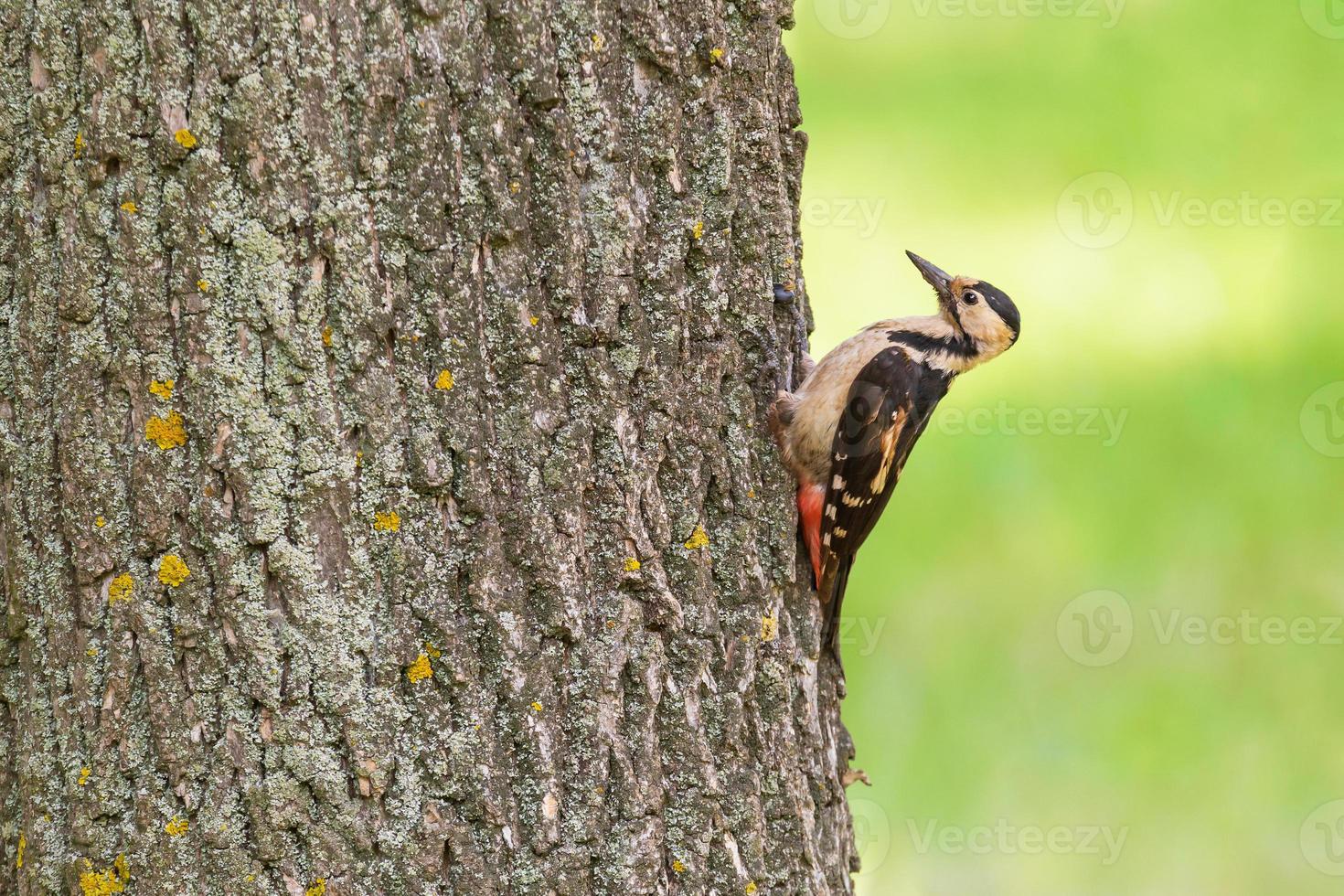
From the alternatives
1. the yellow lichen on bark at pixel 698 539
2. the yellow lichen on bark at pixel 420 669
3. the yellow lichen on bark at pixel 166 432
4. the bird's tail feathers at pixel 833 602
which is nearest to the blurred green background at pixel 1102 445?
the bird's tail feathers at pixel 833 602

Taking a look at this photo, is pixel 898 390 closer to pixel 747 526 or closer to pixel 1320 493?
pixel 747 526

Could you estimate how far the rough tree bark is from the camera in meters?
1.88

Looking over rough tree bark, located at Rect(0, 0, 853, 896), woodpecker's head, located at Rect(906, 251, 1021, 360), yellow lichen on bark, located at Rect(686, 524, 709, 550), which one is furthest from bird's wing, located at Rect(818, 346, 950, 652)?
rough tree bark, located at Rect(0, 0, 853, 896)

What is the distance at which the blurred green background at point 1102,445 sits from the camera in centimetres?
415

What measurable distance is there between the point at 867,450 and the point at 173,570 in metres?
1.72

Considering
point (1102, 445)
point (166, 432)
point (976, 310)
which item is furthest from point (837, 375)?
point (1102, 445)

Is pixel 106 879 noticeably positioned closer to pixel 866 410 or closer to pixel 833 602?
pixel 833 602

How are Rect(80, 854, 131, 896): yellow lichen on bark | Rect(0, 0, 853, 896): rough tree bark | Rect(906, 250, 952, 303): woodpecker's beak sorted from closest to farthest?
Rect(0, 0, 853, 896): rough tree bark
Rect(80, 854, 131, 896): yellow lichen on bark
Rect(906, 250, 952, 303): woodpecker's beak

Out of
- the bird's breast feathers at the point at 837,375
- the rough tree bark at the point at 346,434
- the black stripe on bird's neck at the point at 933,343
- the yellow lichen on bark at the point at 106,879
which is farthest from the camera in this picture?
the black stripe on bird's neck at the point at 933,343

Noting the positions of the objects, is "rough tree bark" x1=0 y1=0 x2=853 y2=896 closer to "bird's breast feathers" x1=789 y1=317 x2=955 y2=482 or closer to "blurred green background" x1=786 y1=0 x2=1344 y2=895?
"bird's breast feathers" x1=789 y1=317 x2=955 y2=482

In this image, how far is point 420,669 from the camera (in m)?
2.00

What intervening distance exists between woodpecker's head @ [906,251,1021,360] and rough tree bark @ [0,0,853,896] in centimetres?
161

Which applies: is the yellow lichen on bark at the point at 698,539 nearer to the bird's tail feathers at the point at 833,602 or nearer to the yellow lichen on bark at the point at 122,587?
the bird's tail feathers at the point at 833,602

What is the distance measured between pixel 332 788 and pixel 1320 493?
458cm
